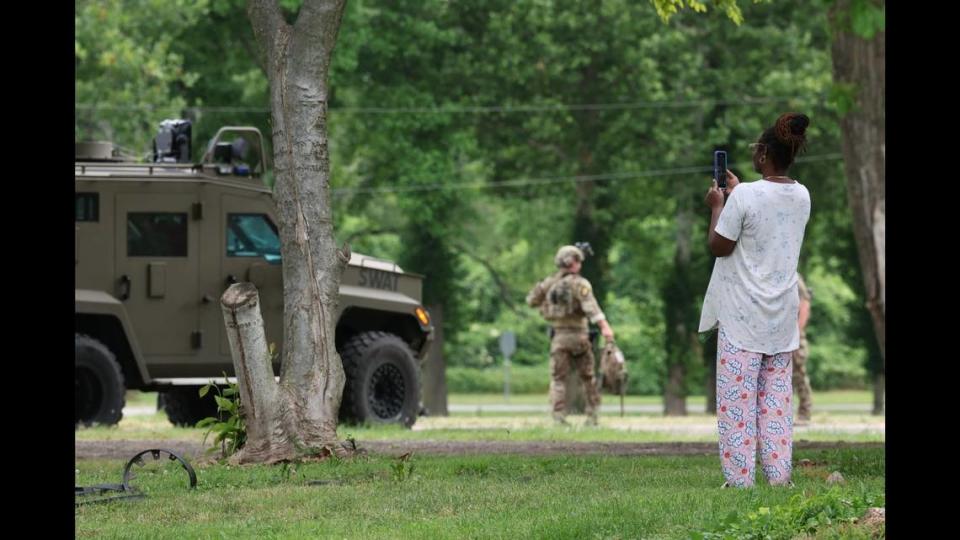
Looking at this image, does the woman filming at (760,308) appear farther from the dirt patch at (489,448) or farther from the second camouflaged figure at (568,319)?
the second camouflaged figure at (568,319)

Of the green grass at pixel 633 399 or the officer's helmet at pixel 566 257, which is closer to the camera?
the officer's helmet at pixel 566 257

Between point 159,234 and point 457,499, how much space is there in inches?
353

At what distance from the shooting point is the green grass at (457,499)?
25.9 ft

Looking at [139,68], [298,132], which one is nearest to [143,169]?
A: [298,132]

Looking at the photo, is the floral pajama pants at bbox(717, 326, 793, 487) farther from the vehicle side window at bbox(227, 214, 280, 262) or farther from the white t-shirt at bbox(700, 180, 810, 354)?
the vehicle side window at bbox(227, 214, 280, 262)

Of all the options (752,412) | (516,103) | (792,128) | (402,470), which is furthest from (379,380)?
(516,103)

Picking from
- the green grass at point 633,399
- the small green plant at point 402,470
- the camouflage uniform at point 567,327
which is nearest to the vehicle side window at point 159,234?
the camouflage uniform at point 567,327

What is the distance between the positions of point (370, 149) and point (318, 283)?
83.6 feet

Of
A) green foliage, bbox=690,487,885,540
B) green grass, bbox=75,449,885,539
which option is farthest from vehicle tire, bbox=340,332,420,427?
green foliage, bbox=690,487,885,540

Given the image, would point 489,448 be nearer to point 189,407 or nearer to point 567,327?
point 567,327

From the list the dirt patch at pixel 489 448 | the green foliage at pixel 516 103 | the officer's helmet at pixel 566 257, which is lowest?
the dirt patch at pixel 489 448

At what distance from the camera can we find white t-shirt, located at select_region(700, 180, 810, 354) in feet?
30.8

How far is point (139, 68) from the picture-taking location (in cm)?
3275

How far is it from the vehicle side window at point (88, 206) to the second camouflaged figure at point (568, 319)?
4.49 meters
